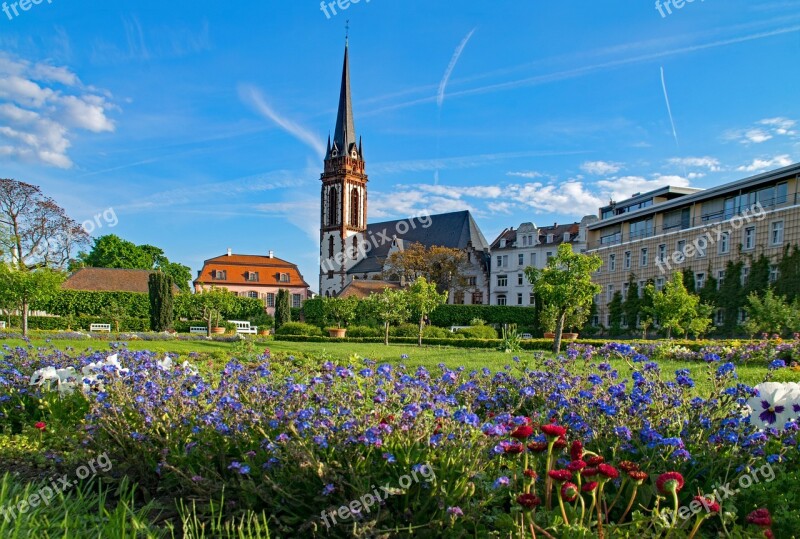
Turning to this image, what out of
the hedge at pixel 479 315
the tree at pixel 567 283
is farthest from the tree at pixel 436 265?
the tree at pixel 567 283

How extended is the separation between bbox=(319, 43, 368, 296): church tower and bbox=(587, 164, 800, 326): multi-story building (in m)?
37.4

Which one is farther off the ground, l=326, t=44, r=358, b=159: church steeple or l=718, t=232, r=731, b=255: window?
l=326, t=44, r=358, b=159: church steeple

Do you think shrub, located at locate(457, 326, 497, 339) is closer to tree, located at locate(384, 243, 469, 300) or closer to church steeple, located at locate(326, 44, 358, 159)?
tree, located at locate(384, 243, 469, 300)

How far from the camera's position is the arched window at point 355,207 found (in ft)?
260

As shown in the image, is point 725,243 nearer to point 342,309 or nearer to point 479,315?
point 479,315

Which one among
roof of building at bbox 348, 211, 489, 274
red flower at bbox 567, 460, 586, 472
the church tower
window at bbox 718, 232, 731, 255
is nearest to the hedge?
window at bbox 718, 232, 731, 255

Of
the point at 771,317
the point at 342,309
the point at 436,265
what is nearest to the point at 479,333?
the point at 342,309

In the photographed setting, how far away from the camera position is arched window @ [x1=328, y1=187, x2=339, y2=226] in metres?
79.1

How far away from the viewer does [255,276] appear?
227 feet

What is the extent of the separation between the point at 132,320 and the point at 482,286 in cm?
3688

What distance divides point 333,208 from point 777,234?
5816cm

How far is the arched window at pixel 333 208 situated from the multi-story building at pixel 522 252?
2665cm

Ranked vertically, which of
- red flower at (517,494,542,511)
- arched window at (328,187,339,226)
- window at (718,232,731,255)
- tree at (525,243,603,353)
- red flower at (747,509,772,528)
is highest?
arched window at (328,187,339,226)

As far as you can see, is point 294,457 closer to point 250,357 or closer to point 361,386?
point 361,386
